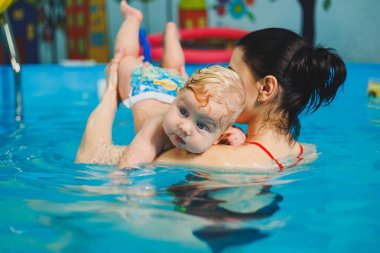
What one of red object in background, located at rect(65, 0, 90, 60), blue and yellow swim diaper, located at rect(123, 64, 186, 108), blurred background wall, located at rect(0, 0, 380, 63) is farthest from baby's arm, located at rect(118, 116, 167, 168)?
red object in background, located at rect(65, 0, 90, 60)

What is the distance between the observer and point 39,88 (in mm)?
4629

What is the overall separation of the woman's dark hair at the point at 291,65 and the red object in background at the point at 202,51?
340 cm

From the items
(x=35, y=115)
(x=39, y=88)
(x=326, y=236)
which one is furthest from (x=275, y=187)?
(x=39, y=88)

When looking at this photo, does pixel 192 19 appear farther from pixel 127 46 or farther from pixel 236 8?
pixel 127 46

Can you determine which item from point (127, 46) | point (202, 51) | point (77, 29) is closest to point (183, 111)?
point (127, 46)

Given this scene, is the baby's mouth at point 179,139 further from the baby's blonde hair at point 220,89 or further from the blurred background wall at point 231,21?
the blurred background wall at point 231,21

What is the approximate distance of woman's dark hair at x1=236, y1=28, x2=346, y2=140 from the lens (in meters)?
1.99

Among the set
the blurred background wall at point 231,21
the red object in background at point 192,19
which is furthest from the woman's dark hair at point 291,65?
the red object in background at point 192,19

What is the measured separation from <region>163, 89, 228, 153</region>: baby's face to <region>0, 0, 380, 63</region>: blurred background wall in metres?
5.02

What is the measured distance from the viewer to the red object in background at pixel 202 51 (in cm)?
554

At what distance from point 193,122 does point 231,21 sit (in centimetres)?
540

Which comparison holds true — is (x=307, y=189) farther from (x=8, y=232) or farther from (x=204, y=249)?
(x=8, y=232)

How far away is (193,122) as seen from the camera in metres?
1.75

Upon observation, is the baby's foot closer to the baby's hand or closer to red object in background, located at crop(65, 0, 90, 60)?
the baby's hand
